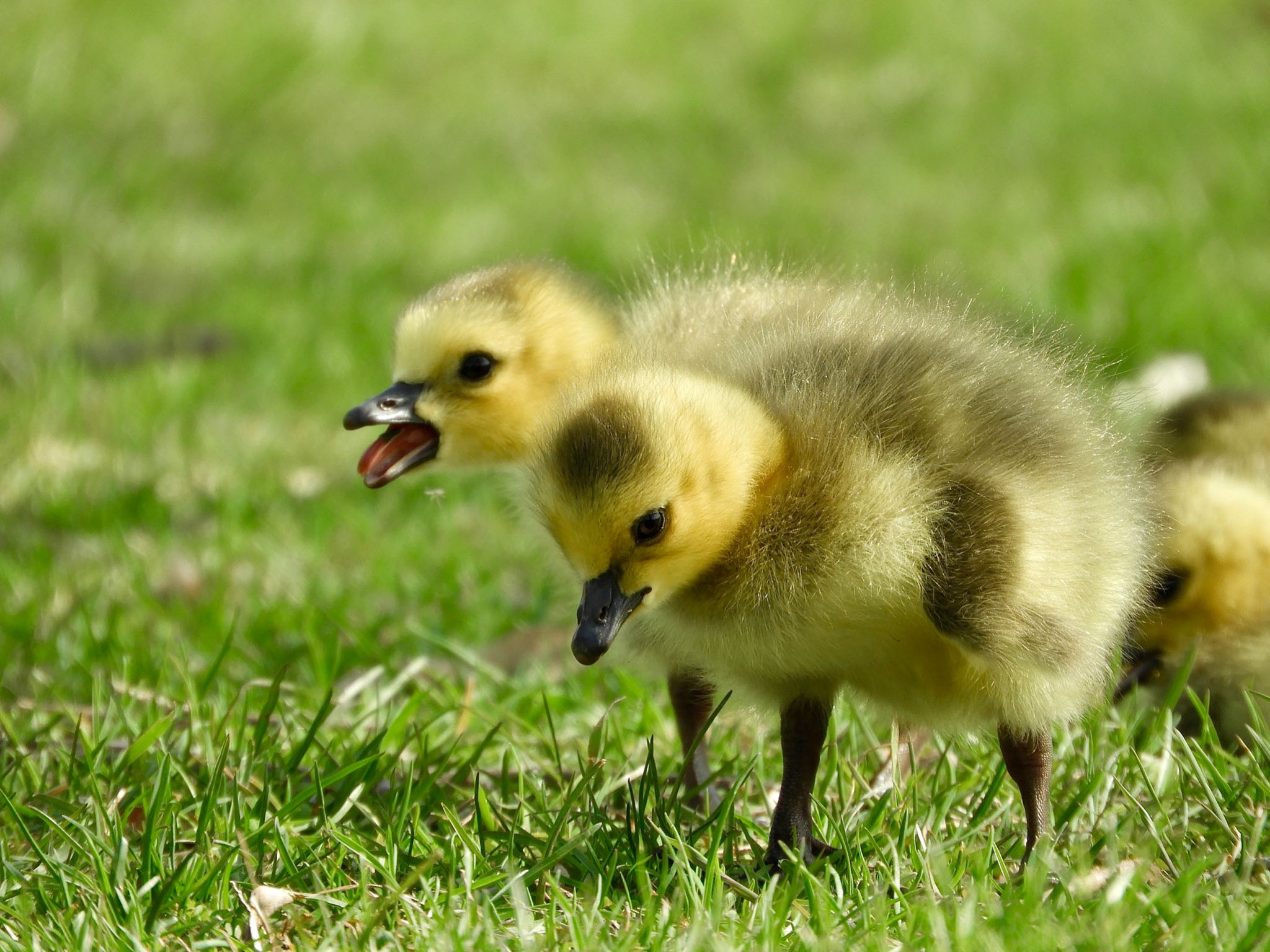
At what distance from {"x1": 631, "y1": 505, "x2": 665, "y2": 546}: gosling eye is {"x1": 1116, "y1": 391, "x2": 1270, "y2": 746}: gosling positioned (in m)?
1.20

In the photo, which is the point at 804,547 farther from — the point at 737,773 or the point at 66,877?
the point at 66,877

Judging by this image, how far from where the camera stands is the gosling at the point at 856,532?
2.33 meters

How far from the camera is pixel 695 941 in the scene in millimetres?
2113

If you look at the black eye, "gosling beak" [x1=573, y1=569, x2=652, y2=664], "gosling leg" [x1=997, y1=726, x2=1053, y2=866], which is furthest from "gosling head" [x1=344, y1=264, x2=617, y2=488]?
"gosling leg" [x1=997, y1=726, x2=1053, y2=866]

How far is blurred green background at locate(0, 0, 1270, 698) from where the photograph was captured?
421 cm

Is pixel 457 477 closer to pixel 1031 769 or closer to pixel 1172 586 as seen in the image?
pixel 1172 586

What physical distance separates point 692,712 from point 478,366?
873mm

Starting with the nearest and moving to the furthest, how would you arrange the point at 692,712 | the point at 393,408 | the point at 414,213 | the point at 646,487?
1. the point at 646,487
2. the point at 692,712
3. the point at 393,408
4. the point at 414,213

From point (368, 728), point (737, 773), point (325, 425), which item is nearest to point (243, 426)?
point (325, 425)

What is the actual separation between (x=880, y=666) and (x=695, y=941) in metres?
0.55

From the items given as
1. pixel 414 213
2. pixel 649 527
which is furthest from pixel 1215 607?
pixel 414 213

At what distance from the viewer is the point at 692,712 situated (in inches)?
114

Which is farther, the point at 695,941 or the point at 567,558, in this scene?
the point at 567,558

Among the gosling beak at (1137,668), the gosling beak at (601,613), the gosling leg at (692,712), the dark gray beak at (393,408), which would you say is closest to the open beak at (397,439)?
the dark gray beak at (393,408)
